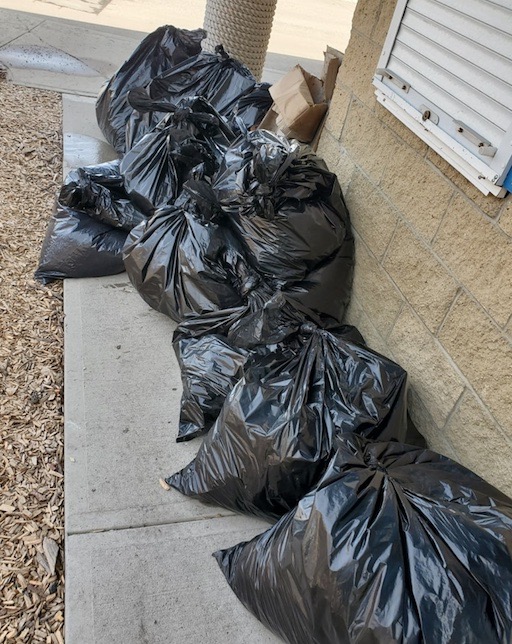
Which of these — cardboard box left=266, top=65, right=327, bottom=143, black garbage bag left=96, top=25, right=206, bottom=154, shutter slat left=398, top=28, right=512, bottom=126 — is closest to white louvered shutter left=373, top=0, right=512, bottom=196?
shutter slat left=398, top=28, right=512, bottom=126

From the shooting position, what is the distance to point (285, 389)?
78.4 inches

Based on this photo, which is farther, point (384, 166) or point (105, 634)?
point (384, 166)

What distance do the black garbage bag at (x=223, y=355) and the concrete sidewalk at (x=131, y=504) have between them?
0.35 feet

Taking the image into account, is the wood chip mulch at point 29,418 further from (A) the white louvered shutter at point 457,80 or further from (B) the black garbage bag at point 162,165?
(A) the white louvered shutter at point 457,80

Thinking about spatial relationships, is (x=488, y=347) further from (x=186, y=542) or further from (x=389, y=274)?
(x=186, y=542)

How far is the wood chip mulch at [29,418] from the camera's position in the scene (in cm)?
174

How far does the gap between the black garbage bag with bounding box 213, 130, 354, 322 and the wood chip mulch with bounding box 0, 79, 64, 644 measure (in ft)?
3.36

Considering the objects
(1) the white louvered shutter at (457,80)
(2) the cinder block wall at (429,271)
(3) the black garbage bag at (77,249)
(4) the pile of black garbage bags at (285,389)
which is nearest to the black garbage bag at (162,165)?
(4) the pile of black garbage bags at (285,389)

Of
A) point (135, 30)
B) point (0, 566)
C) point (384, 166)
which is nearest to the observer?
point (0, 566)

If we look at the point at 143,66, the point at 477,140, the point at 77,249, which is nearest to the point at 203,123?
the point at 77,249

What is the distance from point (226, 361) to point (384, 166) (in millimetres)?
1070

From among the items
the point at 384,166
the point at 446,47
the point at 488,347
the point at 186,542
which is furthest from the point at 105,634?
the point at 446,47

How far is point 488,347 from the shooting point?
6.05 ft

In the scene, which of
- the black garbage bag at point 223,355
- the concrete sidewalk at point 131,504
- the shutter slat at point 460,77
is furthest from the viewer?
the black garbage bag at point 223,355
